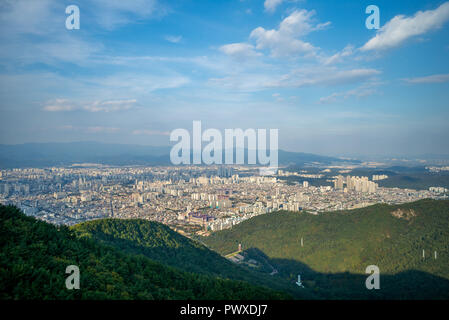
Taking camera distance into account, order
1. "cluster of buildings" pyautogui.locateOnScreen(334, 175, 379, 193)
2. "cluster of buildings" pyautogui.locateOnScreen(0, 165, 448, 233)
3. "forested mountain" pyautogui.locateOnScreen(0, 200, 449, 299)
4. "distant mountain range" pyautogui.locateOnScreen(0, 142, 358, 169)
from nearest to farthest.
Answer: "forested mountain" pyautogui.locateOnScreen(0, 200, 449, 299), "cluster of buildings" pyautogui.locateOnScreen(0, 165, 448, 233), "cluster of buildings" pyautogui.locateOnScreen(334, 175, 379, 193), "distant mountain range" pyautogui.locateOnScreen(0, 142, 358, 169)

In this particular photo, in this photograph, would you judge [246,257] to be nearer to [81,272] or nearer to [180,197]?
[81,272]

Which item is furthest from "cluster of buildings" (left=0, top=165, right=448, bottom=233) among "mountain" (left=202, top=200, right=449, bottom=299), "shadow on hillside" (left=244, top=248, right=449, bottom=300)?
"shadow on hillside" (left=244, top=248, right=449, bottom=300)

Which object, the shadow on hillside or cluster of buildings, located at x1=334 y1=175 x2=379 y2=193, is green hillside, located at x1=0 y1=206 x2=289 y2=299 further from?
cluster of buildings, located at x1=334 y1=175 x2=379 y2=193

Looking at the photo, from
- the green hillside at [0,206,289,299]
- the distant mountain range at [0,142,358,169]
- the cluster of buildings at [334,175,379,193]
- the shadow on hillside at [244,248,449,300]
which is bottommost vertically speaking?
the shadow on hillside at [244,248,449,300]

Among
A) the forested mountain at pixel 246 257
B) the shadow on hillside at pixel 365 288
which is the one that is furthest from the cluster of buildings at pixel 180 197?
the shadow on hillside at pixel 365 288
